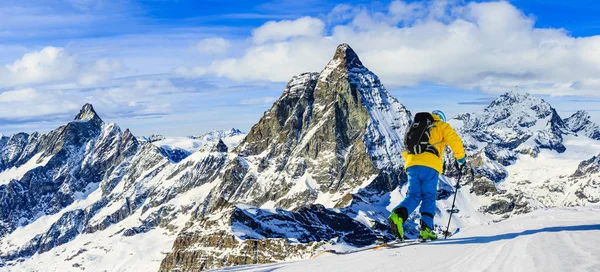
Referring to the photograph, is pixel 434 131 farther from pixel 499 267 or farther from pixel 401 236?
pixel 499 267

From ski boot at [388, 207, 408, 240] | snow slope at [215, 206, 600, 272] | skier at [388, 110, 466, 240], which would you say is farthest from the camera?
skier at [388, 110, 466, 240]

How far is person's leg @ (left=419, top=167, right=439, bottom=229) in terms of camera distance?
52.2ft

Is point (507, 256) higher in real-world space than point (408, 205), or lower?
lower

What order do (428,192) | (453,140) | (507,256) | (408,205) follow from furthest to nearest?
(453,140) < (428,192) < (408,205) < (507,256)

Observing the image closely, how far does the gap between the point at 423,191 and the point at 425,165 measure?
2.72 ft

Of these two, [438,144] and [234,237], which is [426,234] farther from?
[234,237]

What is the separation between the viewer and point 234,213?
A: 192 m

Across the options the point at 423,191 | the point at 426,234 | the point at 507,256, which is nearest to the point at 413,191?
the point at 423,191

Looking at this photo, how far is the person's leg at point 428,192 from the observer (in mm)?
15898

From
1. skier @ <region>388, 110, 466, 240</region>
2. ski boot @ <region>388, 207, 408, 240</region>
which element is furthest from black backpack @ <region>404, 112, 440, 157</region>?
ski boot @ <region>388, 207, 408, 240</region>

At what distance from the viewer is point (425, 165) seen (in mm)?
15867

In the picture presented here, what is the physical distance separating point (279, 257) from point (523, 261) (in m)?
136

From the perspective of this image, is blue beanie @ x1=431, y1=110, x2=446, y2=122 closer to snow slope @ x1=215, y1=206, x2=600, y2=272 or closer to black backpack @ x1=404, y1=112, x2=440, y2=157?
black backpack @ x1=404, y1=112, x2=440, y2=157

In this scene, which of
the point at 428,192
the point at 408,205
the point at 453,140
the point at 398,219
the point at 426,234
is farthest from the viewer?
the point at 453,140
